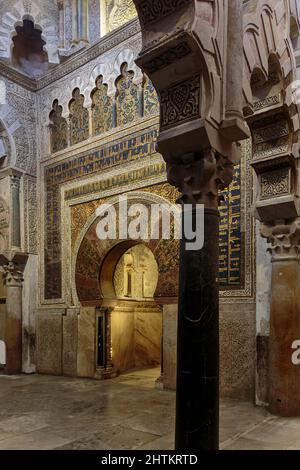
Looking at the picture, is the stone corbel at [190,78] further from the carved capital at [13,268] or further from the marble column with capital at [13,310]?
the marble column with capital at [13,310]

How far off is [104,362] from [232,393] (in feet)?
8.44

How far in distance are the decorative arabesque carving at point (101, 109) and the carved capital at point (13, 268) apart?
2759 mm

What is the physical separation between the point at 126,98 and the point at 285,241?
393 cm

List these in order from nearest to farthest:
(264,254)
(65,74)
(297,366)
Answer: (297,366), (264,254), (65,74)

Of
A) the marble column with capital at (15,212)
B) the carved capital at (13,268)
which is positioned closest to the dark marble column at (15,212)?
the marble column with capital at (15,212)

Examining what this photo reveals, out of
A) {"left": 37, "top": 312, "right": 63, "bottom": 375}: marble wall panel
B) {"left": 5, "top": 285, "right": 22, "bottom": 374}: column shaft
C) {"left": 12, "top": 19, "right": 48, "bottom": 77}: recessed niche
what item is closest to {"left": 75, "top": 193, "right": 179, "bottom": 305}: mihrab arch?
{"left": 37, "top": 312, "right": 63, "bottom": 375}: marble wall panel

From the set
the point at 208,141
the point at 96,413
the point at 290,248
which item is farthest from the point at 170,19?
the point at 96,413

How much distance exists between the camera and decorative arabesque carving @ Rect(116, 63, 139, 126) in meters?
7.46

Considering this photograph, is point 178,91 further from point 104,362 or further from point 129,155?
point 104,362

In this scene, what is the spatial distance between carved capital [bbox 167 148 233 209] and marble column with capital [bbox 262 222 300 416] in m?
2.17

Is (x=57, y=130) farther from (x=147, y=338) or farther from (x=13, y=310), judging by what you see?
(x=147, y=338)

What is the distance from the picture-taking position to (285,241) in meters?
5.16

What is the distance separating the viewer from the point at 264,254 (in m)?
5.67

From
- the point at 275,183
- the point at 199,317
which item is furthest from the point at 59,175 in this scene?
the point at 199,317
